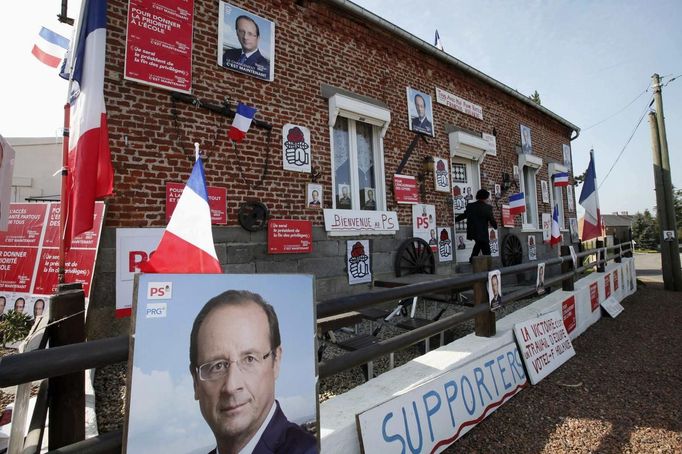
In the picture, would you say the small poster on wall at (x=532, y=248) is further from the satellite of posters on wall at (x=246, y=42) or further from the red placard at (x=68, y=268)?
the red placard at (x=68, y=268)

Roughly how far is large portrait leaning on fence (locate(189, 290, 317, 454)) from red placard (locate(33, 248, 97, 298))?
112 inches

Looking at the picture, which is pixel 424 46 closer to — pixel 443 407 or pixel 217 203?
pixel 217 203

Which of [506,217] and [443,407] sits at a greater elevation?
[506,217]

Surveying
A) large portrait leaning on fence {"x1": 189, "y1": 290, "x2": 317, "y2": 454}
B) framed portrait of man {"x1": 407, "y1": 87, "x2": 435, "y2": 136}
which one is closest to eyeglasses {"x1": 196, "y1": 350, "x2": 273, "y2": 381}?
large portrait leaning on fence {"x1": 189, "y1": 290, "x2": 317, "y2": 454}

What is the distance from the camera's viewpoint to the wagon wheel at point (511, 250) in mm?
9487

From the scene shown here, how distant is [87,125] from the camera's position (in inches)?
101


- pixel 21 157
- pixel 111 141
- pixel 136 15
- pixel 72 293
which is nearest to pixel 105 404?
pixel 72 293

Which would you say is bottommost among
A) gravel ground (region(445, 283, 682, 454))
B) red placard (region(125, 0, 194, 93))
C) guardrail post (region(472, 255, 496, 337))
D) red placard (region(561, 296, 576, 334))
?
gravel ground (region(445, 283, 682, 454))

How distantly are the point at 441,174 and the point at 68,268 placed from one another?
23.2ft

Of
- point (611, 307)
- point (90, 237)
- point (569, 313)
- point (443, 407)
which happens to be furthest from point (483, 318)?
point (611, 307)

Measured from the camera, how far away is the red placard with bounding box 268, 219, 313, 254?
531 centimetres

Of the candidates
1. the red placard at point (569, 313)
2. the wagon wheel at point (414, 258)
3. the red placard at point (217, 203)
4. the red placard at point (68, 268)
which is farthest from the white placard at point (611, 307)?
the red placard at point (68, 268)

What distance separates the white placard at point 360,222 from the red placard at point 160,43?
2.93m

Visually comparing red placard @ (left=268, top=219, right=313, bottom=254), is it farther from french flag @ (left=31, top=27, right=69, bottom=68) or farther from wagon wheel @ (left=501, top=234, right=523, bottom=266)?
wagon wheel @ (left=501, top=234, right=523, bottom=266)
